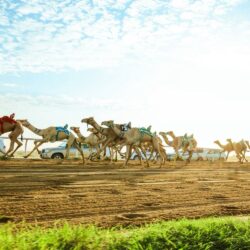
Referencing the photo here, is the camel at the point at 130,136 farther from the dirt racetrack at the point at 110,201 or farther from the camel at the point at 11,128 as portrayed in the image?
the dirt racetrack at the point at 110,201

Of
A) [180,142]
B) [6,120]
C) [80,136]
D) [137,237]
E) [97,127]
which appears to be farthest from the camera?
[180,142]

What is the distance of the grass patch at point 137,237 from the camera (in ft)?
14.1

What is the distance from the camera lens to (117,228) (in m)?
5.65

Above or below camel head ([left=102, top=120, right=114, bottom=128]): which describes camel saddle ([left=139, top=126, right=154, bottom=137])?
below

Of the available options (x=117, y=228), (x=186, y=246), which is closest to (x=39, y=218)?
(x=117, y=228)

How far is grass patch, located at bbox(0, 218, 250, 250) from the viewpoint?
4.30 metres

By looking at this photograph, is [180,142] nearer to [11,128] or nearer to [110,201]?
[11,128]

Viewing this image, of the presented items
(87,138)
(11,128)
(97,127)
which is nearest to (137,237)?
(11,128)

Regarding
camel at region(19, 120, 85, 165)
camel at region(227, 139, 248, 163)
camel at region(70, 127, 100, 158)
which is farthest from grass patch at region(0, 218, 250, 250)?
camel at region(227, 139, 248, 163)

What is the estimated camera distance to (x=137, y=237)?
4750mm

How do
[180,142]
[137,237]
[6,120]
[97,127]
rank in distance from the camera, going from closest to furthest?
[137,237], [6,120], [97,127], [180,142]

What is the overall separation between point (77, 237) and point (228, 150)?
1325 inches

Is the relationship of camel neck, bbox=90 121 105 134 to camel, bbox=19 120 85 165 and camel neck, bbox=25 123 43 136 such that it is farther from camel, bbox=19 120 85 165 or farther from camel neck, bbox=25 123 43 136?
camel neck, bbox=25 123 43 136

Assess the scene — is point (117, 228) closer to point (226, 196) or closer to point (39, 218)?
point (39, 218)
